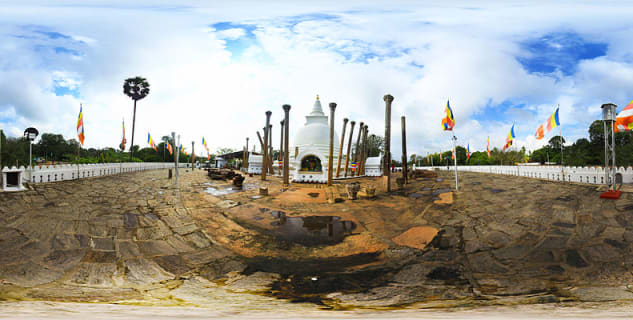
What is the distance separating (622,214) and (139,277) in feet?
25.8

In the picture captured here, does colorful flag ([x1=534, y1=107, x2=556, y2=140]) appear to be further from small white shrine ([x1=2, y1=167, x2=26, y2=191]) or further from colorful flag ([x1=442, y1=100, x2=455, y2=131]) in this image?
small white shrine ([x1=2, y1=167, x2=26, y2=191])

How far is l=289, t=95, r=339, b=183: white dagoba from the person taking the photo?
12.7 m

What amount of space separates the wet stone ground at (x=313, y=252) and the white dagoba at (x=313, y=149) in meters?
6.89

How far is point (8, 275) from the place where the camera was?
2955 millimetres

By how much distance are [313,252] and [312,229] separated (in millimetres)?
874

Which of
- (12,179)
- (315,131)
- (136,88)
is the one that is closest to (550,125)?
Result: (315,131)

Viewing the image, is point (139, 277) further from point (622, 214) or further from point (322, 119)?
point (322, 119)

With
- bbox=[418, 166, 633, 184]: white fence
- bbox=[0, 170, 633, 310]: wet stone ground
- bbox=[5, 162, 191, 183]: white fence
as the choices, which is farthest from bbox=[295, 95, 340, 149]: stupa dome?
bbox=[0, 170, 633, 310]: wet stone ground

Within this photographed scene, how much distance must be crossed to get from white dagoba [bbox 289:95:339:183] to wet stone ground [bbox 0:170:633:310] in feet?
22.6

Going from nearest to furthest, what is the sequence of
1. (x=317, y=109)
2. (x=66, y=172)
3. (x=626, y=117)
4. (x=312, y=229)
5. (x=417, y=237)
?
(x=417, y=237) < (x=312, y=229) < (x=626, y=117) < (x=66, y=172) < (x=317, y=109)

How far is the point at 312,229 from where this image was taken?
4766 millimetres

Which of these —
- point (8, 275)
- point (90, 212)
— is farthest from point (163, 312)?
point (90, 212)

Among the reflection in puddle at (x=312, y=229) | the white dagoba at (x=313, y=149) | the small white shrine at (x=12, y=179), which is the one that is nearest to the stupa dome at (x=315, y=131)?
the white dagoba at (x=313, y=149)

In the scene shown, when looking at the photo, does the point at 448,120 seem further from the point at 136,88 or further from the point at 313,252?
the point at 136,88
